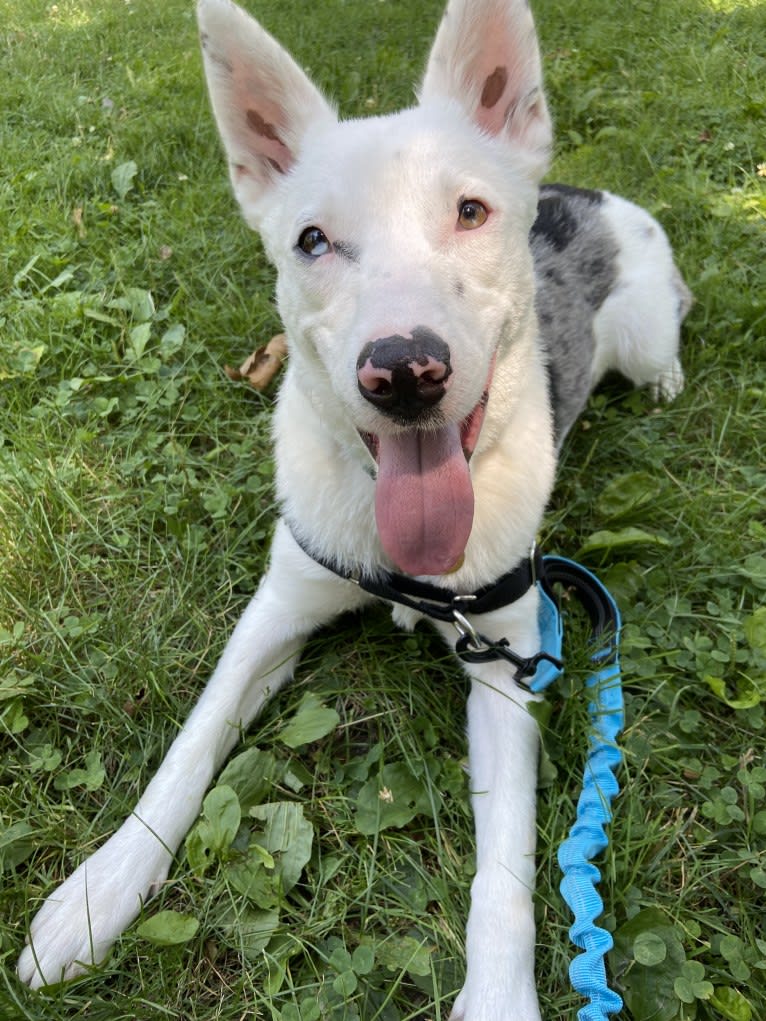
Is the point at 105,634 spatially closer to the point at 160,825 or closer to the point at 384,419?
the point at 160,825

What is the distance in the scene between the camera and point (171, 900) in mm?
2234

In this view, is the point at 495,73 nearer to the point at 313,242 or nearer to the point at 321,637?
the point at 313,242

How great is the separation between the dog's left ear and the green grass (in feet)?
5.31

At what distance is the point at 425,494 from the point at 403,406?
1.16 feet

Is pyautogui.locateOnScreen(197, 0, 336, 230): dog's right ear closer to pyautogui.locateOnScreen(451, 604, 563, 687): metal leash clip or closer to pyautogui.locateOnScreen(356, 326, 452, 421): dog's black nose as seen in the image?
pyautogui.locateOnScreen(356, 326, 452, 421): dog's black nose

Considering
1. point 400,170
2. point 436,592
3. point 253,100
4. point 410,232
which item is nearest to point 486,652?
point 436,592

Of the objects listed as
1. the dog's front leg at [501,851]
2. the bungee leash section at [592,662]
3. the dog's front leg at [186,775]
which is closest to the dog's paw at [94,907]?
the dog's front leg at [186,775]

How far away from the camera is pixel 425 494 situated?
2.13m

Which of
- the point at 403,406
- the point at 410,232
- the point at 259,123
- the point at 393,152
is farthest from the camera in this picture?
the point at 259,123

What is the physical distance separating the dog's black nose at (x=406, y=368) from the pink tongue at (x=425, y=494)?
0.30m

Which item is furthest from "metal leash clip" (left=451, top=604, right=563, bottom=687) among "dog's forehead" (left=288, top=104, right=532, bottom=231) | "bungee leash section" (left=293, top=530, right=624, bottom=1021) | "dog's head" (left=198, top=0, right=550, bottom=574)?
"dog's forehead" (left=288, top=104, right=532, bottom=231)

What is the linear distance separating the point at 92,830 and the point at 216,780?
425mm

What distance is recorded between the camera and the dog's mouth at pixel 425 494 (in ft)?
→ 6.97

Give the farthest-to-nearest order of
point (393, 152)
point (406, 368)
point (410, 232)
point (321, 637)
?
point (321, 637)
point (393, 152)
point (410, 232)
point (406, 368)
